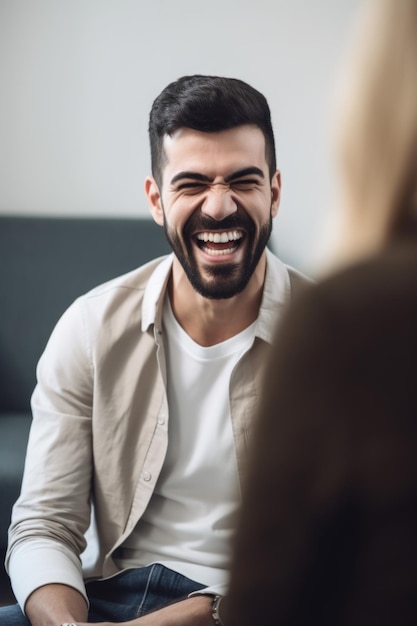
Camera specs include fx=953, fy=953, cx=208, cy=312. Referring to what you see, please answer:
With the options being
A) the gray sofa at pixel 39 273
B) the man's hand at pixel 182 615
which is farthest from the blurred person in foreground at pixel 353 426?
the gray sofa at pixel 39 273

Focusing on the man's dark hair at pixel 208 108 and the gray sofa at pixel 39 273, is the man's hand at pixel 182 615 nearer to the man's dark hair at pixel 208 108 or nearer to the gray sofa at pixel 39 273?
the man's dark hair at pixel 208 108

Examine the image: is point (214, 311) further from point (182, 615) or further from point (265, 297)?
point (182, 615)

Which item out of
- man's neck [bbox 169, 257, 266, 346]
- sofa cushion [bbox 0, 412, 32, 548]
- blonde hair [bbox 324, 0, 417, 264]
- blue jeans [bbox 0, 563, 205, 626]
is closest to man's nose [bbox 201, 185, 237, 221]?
man's neck [bbox 169, 257, 266, 346]

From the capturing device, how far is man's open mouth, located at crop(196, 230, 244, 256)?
5.50ft

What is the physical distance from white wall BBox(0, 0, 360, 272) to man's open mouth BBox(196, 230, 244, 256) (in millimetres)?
1251

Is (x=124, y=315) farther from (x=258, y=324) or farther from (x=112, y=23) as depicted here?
(x=112, y=23)

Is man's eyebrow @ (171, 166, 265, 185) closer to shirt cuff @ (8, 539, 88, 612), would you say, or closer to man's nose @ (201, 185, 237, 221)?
man's nose @ (201, 185, 237, 221)

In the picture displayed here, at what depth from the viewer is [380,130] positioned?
55 centimetres

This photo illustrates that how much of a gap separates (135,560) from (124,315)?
420 mm

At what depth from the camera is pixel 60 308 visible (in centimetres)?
274

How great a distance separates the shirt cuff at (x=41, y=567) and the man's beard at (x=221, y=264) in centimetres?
50

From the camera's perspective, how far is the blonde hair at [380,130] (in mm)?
542

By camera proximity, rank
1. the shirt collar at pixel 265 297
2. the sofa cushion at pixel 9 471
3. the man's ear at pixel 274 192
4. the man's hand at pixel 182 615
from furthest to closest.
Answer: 1. the sofa cushion at pixel 9 471
2. the man's ear at pixel 274 192
3. the shirt collar at pixel 265 297
4. the man's hand at pixel 182 615

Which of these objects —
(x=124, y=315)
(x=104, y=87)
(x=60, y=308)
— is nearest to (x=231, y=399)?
(x=124, y=315)
